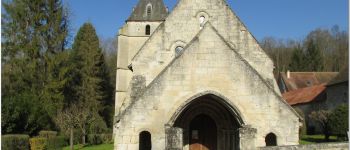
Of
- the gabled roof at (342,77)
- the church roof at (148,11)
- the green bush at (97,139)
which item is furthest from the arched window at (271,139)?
the church roof at (148,11)

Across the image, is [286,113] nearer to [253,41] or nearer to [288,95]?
[253,41]

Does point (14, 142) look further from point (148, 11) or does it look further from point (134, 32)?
point (148, 11)

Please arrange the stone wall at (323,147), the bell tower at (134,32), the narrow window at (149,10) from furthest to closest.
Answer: the narrow window at (149,10), the bell tower at (134,32), the stone wall at (323,147)

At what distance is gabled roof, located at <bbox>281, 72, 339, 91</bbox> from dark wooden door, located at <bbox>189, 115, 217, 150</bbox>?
38.6 meters

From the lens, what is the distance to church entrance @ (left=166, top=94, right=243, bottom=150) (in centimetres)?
1477

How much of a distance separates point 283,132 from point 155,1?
30.5 metres

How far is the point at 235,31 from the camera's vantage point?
18.5 meters

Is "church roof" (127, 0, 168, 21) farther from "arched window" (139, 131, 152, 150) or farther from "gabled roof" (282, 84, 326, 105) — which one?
"arched window" (139, 131, 152, 150)

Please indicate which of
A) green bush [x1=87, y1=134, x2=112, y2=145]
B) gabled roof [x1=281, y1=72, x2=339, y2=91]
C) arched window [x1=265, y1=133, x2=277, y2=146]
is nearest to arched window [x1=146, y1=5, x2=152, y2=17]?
green bush [x1=87, y1=134, x2=112, y2=145]

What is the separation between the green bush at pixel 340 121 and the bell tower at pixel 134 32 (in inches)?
698

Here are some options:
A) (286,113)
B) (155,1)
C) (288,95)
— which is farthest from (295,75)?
(286,113)

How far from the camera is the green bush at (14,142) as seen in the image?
846 inches

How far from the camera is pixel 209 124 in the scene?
56.2ft

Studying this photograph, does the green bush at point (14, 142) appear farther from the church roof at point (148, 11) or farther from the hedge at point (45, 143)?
the church roof at point (148, 11)
